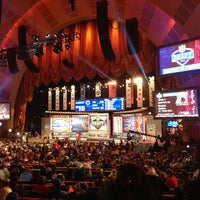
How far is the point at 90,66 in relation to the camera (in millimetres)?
18828

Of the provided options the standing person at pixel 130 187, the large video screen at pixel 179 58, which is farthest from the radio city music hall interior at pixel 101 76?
the standing person at pixel 130 187

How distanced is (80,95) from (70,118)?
186 cm

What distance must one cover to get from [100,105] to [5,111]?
20.0ft

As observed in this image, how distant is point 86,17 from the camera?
63.2 ft

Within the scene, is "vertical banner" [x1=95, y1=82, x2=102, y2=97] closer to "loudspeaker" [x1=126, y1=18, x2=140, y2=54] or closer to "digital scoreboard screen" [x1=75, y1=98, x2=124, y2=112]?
"digital scoreboard screen" [x1=75, y1=98, x2=124, y2=112]

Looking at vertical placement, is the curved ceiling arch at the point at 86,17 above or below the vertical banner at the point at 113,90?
above

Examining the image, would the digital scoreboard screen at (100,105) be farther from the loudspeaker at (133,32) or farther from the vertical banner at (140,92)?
the loudspeaker at (133,32)

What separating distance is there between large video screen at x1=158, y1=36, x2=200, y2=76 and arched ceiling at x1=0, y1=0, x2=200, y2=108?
6.75 ft

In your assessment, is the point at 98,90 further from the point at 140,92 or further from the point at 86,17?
the point at 86,17

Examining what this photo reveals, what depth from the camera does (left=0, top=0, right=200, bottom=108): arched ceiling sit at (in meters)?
11.4

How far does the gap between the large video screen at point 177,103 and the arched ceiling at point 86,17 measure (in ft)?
9.36

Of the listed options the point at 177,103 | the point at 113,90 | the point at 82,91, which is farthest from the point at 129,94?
the point at 177,103

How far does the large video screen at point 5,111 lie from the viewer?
1980 cm

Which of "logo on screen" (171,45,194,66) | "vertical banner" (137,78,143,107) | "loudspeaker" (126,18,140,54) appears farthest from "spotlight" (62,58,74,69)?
"logo on screen" (171,45,194,66)
